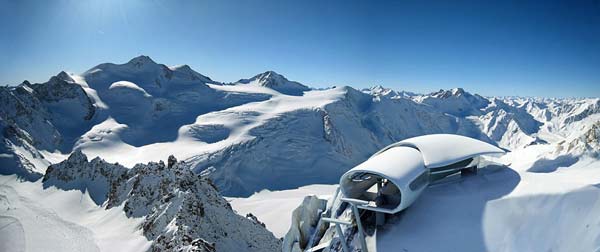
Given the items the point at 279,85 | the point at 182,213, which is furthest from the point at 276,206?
the point at 279,85

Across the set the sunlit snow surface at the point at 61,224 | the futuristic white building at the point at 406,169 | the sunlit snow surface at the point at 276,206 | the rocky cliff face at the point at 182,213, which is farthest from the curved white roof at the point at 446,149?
the sunlit snow surface at the point at 276,206

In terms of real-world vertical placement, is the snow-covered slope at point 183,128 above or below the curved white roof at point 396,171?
below

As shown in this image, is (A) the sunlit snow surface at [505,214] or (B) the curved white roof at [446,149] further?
(B) the curved white roof at [446,149]

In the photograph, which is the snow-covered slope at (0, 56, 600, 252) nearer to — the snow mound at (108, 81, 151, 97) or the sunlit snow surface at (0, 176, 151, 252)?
the snow mound at (108, 81, 151, 97)

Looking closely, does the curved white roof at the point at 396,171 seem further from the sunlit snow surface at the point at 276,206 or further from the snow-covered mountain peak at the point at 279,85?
the snow-covered mountain peak at the point at 279,85

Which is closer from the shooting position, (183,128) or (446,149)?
(446,149)

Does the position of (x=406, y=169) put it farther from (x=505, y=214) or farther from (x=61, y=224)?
(x=61, y=224)

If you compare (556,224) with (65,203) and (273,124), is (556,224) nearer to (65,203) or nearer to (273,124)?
(65,203)
